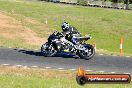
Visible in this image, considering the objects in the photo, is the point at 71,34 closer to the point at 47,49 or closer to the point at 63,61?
the point at 47,49

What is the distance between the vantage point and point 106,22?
56031mm

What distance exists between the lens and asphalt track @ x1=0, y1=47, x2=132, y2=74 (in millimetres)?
18391

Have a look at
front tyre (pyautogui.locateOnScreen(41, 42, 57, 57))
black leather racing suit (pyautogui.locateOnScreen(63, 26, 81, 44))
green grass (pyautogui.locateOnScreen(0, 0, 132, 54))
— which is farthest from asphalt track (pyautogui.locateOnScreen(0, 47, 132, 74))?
green grass (pyautogui.locateOnScreen(0, 0, 132, 54))

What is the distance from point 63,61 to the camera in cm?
1953

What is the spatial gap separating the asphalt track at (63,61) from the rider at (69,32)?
925 millimetres

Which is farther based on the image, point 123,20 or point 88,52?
point 123,20

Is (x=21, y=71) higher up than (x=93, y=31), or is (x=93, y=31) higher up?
(x=21, y=71)

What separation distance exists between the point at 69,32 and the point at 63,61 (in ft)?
5.18

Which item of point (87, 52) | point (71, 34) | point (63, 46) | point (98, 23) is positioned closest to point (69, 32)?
point (71, 34)

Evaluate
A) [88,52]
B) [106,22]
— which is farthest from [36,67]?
[106,22]

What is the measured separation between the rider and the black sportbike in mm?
116

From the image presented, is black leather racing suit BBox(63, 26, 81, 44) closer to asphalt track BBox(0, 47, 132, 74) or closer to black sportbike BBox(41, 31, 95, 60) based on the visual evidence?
black sportbike BBox(41, 31, 95, 60)

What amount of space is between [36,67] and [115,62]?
4848 mm

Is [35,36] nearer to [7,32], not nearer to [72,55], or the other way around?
[7,32]
